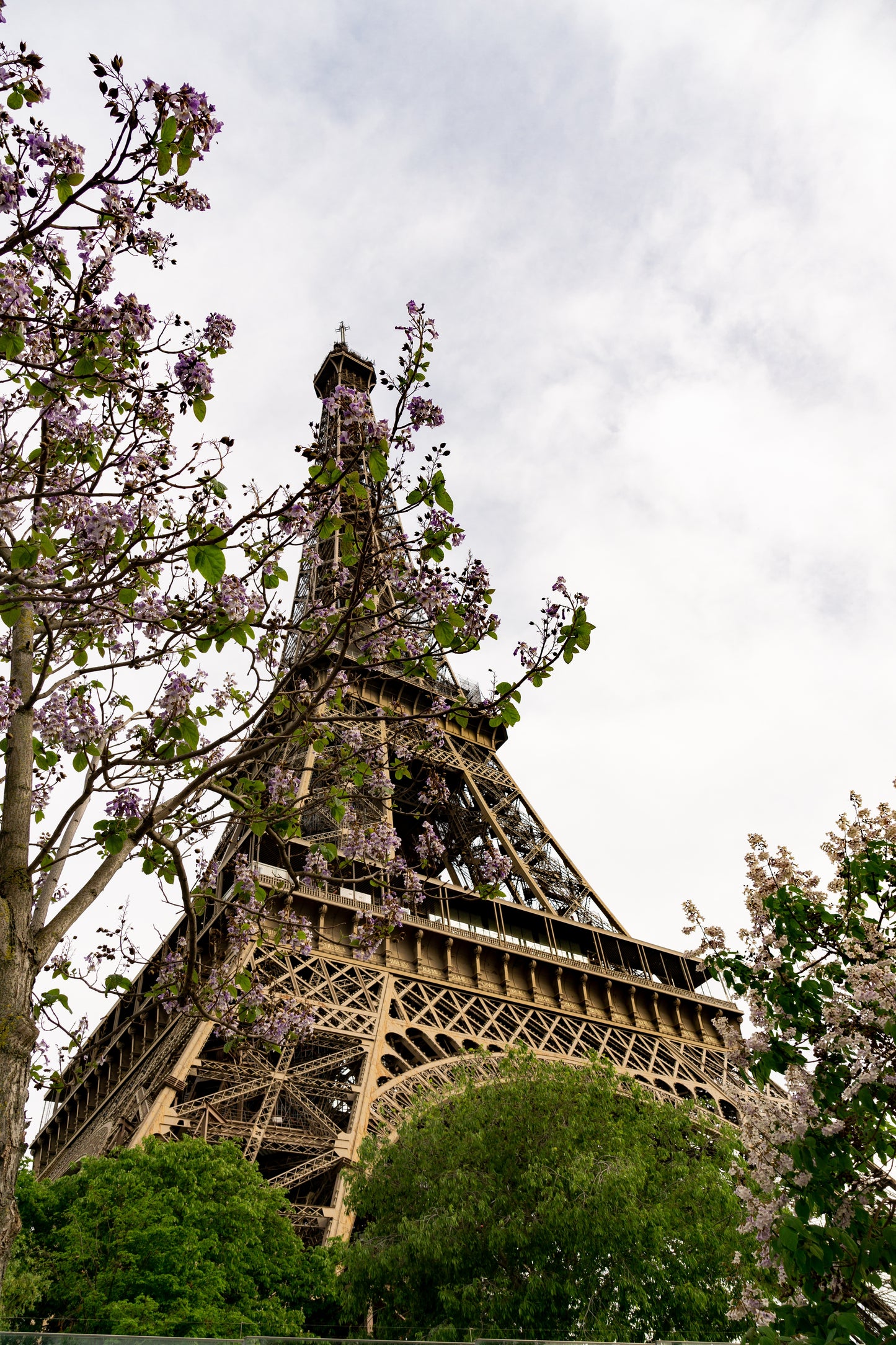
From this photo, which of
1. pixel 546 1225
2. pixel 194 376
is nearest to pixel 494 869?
pixel 194 376

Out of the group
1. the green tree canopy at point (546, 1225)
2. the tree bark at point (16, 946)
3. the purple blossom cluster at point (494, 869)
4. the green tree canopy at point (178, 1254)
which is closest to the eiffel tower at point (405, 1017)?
the purple blossom cluster at point (494, 869)

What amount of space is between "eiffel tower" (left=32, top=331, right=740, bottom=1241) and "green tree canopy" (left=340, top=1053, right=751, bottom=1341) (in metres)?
2.90

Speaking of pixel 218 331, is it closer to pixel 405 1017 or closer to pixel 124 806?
pixel 124 806

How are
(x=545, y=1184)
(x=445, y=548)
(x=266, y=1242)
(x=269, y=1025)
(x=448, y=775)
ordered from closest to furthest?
(x=445, y=548) → (x=269, y=1025) → (x=545, y=1184) → (x=266, y=1242) → (x=448, y=775)

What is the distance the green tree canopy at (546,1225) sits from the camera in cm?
1259

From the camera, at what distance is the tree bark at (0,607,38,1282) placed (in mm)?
4746

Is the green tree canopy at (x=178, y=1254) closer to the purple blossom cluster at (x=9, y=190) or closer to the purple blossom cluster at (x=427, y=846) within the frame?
the purple blossom cluster at (x=427, y=846)

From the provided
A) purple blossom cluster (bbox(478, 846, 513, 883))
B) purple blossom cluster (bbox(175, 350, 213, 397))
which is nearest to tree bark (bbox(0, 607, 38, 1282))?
purple blossom cluster (bbox(175, 350, 213, 397))

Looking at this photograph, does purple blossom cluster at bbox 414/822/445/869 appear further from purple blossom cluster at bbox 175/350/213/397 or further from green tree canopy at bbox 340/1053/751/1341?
green tree canopy at bbox 340/1053/751/1341

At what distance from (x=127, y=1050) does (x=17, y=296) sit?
25.2 meters

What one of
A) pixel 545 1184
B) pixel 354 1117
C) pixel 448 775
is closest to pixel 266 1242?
pixel 354 1117

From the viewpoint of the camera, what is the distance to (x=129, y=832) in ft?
19.1

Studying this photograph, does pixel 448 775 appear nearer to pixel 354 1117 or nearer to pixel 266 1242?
pixel 354 1117

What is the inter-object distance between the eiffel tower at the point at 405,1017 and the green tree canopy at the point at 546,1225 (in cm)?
290
